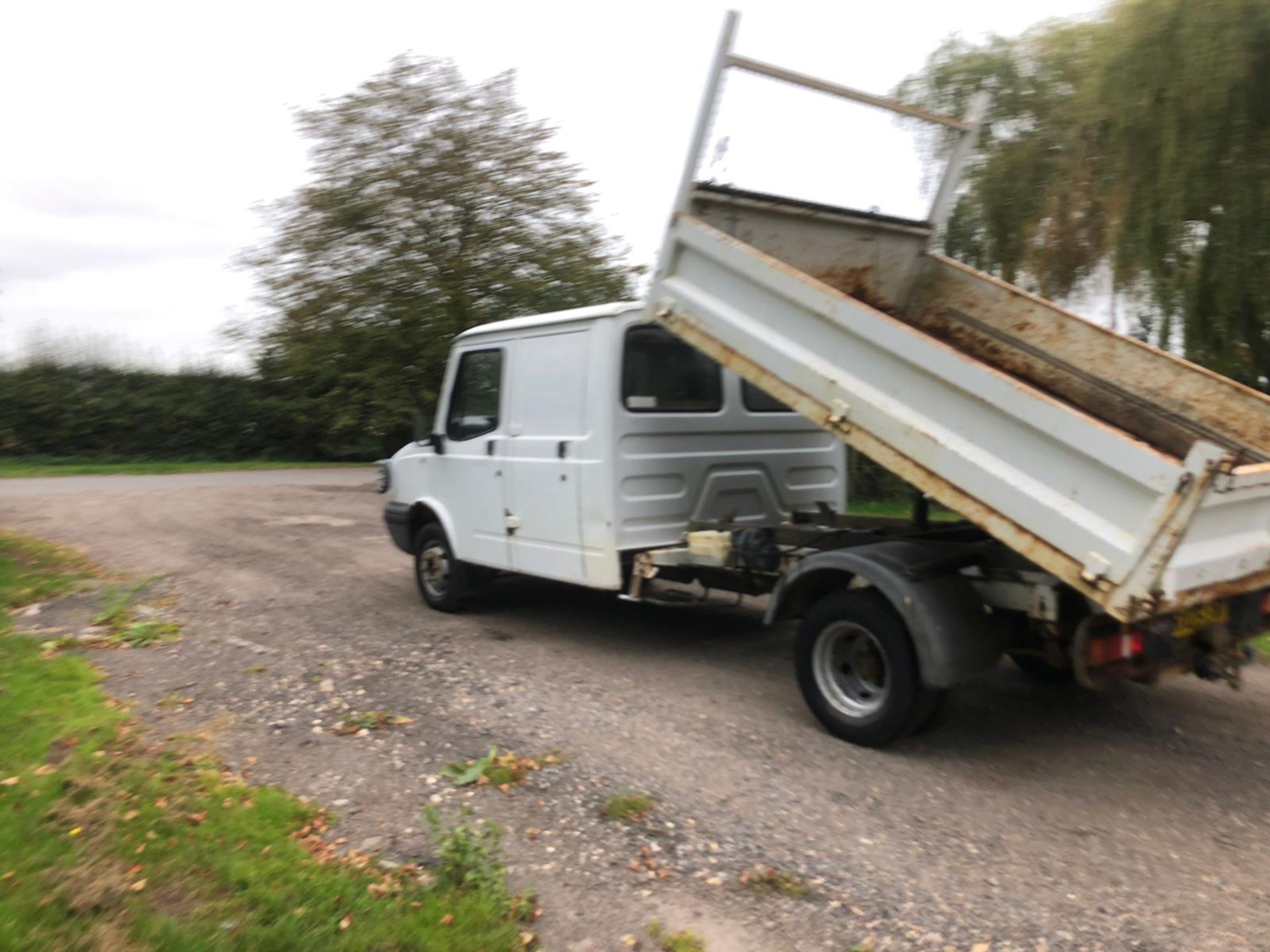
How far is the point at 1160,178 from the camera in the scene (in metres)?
9.52

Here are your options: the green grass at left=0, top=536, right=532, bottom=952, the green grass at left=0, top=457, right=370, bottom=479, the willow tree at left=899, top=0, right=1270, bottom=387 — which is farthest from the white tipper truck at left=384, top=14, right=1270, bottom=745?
the green grass at left=0, top=457, right=370, bottom=479

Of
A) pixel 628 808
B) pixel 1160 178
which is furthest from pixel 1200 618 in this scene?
pixel 1160 178

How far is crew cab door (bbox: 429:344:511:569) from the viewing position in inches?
287

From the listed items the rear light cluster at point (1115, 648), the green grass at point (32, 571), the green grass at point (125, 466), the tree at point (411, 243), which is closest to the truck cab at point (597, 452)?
the rear light cluster at point (1115, 648)

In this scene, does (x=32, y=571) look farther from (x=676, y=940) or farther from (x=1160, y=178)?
(x=1160, y=178)

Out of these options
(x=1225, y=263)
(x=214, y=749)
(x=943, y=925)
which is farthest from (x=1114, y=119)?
(x=214, y=749)

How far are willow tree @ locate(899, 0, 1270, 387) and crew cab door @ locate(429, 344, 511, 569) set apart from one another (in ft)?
21.5

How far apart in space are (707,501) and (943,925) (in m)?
3.64

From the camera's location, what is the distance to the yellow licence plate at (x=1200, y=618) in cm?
427

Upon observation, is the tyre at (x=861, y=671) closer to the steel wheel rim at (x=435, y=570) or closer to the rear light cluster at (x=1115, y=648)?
the rear light cluster at (x=1115, y=648)

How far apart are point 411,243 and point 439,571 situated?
9.47 meters

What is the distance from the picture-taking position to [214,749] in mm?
4859

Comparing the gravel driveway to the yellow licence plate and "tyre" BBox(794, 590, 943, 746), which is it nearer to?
"tyre" BBox(794, 590, 943, 746)

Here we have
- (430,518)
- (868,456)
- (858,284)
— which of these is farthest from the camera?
(430,518)
